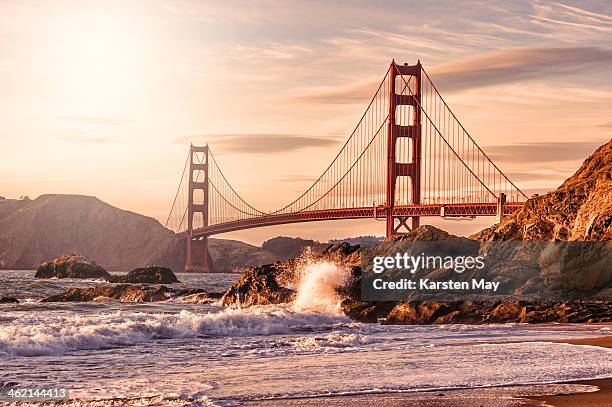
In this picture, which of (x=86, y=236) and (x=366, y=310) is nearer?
(x=366, y=310)

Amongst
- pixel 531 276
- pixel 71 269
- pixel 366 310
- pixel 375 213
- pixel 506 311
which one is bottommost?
pixel 71 269

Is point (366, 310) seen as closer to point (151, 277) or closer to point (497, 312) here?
point (497, 312)

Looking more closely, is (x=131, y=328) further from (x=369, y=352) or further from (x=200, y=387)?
(x=200, y=387)

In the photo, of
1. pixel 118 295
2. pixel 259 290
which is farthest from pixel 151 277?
pixel 259 290

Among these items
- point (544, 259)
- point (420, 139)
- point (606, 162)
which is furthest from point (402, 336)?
point (420, 139)

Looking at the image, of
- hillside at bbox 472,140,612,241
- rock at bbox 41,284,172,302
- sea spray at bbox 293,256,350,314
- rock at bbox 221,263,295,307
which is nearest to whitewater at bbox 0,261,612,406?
sea spray at bbox 293,256,350,314

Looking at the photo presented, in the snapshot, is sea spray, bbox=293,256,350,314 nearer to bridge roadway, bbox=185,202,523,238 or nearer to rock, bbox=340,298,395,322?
rock, bbox=340,298,395,322

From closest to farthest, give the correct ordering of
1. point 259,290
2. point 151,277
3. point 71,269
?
1. point 259,290
2. point 151,277
3. point 71,269
